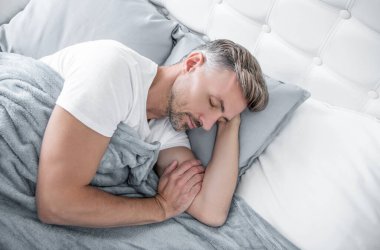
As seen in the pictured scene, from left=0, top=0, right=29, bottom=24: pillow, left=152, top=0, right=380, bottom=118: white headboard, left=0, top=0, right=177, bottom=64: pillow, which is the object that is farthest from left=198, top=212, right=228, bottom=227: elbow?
left=0, top=0, right=29, bottom=24: pillow

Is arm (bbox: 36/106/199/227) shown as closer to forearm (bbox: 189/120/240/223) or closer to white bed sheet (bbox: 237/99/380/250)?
forearm (bbox: 189/120/240/223)

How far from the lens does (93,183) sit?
1.07 meters

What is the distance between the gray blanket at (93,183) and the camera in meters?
0.91

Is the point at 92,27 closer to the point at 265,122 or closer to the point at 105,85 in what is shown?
the point at 105,85

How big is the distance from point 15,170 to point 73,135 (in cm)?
19

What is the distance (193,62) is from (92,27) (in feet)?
1.62

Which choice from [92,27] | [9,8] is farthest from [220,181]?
[9,8]

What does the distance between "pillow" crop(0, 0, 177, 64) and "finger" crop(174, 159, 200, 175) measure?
0.45 meters

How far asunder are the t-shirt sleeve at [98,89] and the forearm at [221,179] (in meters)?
0.32

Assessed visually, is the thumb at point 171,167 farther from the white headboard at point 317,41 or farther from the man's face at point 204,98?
the white headboard at point 317,41

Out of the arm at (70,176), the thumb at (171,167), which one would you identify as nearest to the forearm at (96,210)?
the arm at (70,176)

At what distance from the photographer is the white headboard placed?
1.10 meters

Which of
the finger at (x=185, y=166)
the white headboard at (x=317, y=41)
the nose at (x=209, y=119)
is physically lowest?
the finger at (x=185, y=166)

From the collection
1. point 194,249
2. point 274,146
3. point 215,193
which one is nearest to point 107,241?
point 194,249
